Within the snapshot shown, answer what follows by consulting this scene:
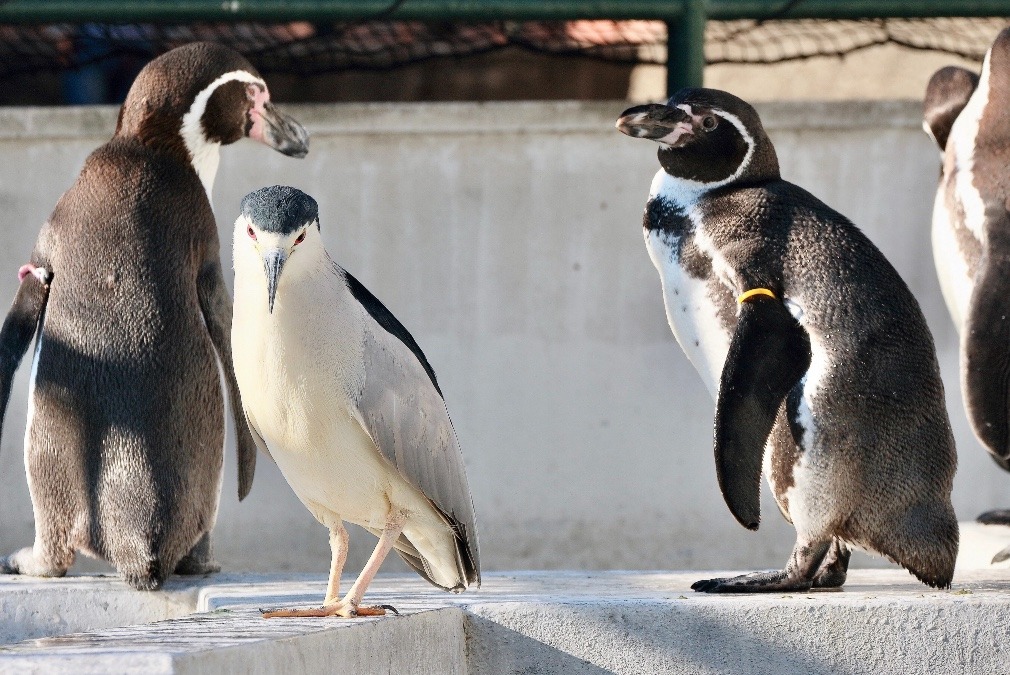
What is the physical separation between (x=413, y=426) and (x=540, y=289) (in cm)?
241

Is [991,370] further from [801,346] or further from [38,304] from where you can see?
[38,304]

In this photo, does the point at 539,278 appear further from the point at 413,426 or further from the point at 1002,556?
the point at 413,426

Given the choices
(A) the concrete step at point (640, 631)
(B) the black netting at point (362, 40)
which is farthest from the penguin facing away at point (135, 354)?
(B) the black netting at point (362, 40)

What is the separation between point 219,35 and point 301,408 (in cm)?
409

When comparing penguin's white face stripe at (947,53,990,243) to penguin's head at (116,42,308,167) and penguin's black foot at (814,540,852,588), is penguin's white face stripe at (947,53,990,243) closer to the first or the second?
penguin's black foot at (814,540,852,588)

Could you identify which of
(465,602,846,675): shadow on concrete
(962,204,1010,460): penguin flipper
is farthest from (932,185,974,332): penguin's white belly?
(465,602,846,675): shadow on concrete

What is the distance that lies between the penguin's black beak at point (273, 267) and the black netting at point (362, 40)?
3.12 metres

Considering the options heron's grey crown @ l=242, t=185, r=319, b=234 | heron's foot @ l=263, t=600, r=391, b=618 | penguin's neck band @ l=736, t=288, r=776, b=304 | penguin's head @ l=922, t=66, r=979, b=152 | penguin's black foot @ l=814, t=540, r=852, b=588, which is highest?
penguin's head @ l=922, t=66, r=979, b=152

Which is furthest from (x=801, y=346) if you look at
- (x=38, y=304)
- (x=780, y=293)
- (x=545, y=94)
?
(x=545, y=94)

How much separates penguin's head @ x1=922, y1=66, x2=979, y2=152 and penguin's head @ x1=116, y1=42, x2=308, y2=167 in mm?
1968

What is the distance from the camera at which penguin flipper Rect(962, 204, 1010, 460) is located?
12.1 feet

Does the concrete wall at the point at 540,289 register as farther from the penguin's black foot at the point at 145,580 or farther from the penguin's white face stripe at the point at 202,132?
the penguin's black foot at the point at 145,580

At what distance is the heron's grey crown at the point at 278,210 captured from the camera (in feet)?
8.12

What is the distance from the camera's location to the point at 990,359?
146 inches
